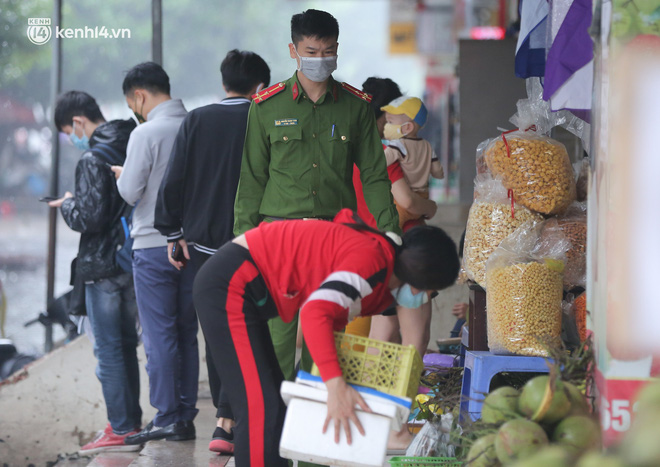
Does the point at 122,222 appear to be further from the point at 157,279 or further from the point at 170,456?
the point at 170,456

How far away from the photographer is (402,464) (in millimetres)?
2668

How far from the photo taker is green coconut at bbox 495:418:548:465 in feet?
6.61

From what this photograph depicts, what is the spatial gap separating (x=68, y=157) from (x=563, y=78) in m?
4.36

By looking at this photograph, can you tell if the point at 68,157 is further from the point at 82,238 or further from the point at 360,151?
the point at 360,151

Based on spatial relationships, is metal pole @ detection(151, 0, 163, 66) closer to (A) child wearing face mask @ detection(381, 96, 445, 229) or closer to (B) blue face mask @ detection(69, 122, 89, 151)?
(B) blue face mask @ detection(69, 122, 89, 151)

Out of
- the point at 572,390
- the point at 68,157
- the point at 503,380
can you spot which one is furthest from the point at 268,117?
the point at 68,157

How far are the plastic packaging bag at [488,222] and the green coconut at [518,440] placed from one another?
1203 mm

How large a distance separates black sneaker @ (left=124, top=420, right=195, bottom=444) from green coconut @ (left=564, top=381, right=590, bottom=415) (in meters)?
2.47

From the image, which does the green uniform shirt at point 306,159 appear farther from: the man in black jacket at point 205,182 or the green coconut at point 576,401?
the green coconut at point 576,401

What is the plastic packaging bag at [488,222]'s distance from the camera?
3229 millimetres

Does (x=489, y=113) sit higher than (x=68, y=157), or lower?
higher

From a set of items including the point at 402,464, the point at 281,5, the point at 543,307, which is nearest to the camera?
the point at 402,464

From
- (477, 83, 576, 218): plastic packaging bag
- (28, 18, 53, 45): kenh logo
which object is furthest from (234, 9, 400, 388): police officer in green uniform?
(28, 18, 53, 45): kenh logo

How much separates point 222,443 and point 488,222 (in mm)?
1625
